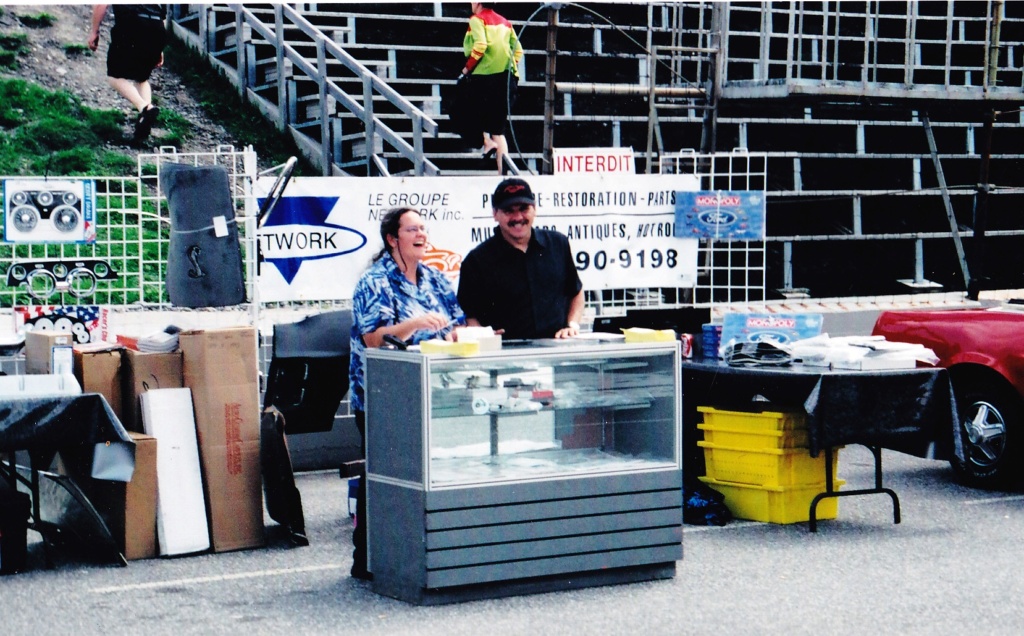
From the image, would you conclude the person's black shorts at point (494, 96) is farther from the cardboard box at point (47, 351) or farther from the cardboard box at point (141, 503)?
the cardboard box at point (141, 503)

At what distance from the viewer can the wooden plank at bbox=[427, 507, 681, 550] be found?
6.61 metres

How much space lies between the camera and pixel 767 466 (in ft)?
27.7

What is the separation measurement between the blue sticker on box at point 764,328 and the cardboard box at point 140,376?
10.3ft

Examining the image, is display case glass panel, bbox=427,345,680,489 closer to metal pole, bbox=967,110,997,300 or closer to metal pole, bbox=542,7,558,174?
metal pole, bbox=542,7,558,174

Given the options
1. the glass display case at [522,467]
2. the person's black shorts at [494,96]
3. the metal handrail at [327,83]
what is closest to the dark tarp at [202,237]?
the glass display case at [522,467]

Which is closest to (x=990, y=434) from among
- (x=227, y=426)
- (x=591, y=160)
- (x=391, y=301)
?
(x=591, y=160)

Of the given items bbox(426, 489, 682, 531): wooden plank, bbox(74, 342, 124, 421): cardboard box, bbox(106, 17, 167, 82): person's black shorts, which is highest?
bbox(106, 17, 167, 82): person's black shorts

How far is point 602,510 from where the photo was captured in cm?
696

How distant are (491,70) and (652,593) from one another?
292 inches

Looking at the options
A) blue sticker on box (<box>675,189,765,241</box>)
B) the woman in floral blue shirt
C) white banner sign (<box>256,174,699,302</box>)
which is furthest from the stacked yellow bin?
blue sticker on box (<box>675,189,765,241</box>)

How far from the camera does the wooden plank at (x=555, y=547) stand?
662cm

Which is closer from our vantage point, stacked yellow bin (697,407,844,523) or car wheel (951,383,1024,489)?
stacked yellow bin (697,407,844,523)

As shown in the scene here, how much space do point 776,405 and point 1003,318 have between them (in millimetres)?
2097

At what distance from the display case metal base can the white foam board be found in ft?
4.51
